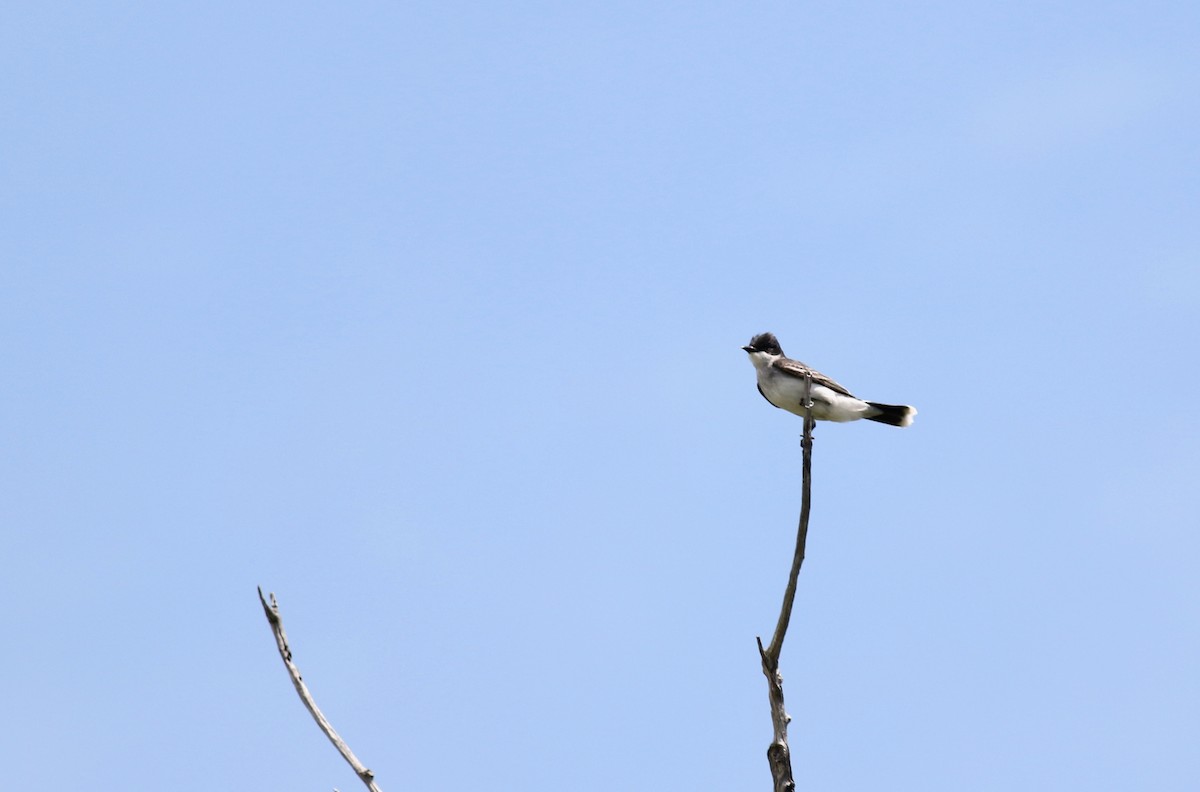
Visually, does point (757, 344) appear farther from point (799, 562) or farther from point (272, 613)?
point (272, 613)

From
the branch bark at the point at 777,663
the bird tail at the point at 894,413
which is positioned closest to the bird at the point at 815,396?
the bird tail at the point at 894,413

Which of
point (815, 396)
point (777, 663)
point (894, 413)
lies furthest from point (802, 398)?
point (777, 663)

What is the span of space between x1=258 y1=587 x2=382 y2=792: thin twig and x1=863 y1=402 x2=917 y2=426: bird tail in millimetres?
9983

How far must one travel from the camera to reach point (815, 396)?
16.6 meters

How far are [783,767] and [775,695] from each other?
62 centimetres

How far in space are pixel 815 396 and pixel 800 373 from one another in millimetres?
362

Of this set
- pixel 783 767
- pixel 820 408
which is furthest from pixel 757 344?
pixel 783 767

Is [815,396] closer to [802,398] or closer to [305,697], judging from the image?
[802,398]

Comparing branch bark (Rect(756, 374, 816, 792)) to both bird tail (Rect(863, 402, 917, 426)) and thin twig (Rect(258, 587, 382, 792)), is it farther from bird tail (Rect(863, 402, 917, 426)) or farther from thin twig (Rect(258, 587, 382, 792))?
bird tail (Rect(863, 402, 917, 426))

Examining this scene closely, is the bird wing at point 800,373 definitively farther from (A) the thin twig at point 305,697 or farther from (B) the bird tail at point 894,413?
(A) the thin twig at point 305,697

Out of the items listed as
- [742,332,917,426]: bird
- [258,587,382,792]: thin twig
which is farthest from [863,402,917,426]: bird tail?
[258,587,382,792]: thin twig

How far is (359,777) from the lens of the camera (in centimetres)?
800

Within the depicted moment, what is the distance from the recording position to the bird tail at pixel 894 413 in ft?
56.4

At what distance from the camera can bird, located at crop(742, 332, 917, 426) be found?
662 inches
